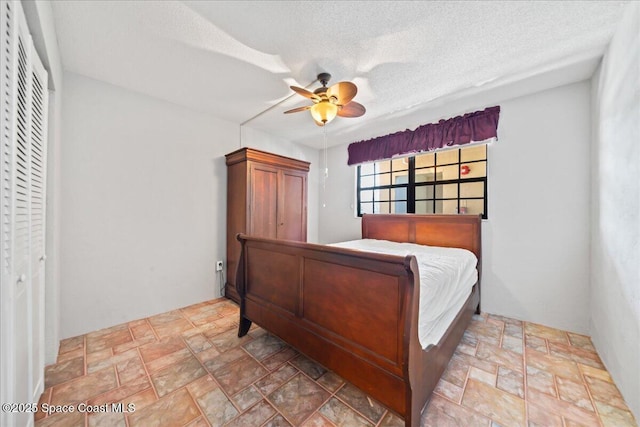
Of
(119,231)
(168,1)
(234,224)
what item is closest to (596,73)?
(168,1)

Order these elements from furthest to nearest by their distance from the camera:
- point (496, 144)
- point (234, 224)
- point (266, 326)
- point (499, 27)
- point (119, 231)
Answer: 1. point (234, 224)
2. point (496, 144)
3. point (119, 231)
4. point (266, 326)
5. point (499, 27)

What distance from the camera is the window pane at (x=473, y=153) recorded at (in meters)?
2.91

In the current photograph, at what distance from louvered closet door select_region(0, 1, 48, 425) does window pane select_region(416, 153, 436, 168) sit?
3.58m

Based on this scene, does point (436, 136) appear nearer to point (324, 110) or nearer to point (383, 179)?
point (383, 179)

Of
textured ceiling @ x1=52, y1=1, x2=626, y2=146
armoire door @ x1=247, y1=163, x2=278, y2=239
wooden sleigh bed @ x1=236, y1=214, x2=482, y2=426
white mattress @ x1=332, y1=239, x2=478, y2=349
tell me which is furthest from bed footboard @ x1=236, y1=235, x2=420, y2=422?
textured ceiling @ x1=52, y1=1, x2=626, y2=146

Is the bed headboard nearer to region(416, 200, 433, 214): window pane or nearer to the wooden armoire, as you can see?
region(416, 200, 433, 214): window pane

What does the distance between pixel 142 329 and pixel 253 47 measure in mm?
2747

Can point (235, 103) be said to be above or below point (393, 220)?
above

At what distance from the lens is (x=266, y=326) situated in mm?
1976

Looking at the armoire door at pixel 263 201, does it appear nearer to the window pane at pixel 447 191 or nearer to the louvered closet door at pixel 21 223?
the louvered closet door at pixel 21 223

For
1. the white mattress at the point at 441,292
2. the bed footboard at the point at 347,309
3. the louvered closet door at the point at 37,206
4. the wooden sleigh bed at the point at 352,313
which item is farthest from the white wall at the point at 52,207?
the white mattress at the point at 441,292

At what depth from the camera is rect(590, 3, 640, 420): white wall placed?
137cm

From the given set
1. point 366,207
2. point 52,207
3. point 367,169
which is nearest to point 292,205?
point 366,207

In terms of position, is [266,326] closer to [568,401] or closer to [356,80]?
[568,401]
